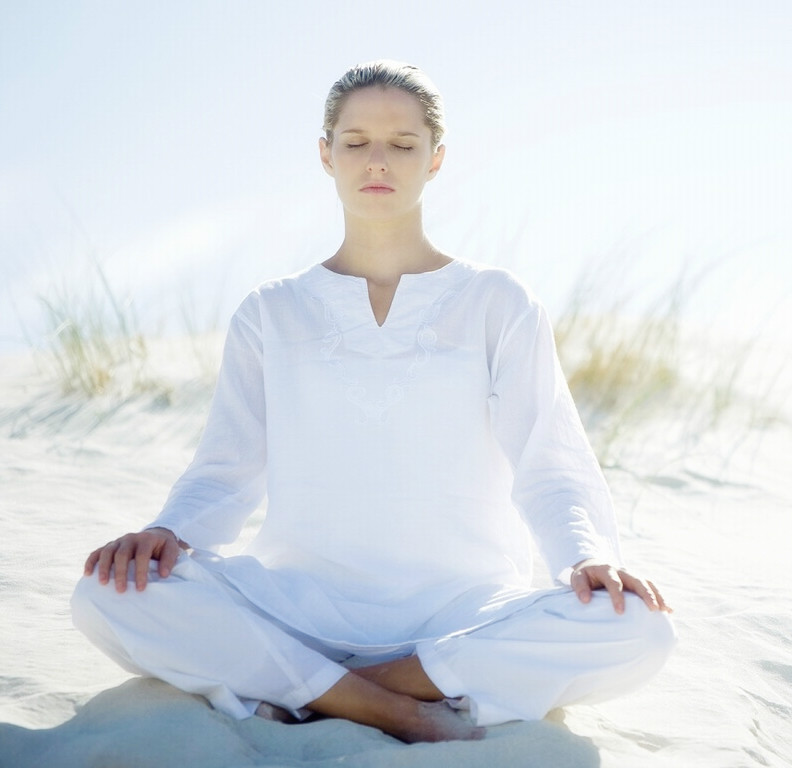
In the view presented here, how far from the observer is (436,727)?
2115 millimetres

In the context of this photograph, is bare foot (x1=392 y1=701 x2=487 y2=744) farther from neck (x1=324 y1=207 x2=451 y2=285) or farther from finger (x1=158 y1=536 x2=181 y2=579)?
neck (x1=324 y1=207 x2=451 y2=285)

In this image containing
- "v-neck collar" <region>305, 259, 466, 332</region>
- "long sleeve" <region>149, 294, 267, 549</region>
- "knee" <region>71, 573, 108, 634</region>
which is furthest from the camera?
"v-neck collar" <region>305, 259, 466, 332</region>


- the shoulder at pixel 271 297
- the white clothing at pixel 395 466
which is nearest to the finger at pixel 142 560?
the white clothing at pixel 395 466

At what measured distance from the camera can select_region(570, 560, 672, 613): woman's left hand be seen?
2.10m

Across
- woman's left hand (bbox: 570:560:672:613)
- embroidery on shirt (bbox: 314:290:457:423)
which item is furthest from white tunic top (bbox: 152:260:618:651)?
woman's left hand (bbox: 570:560:672:613)

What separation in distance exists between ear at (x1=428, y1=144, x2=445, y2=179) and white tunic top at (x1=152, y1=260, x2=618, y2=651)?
26 centimetres

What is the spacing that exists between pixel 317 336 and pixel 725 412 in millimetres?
3807

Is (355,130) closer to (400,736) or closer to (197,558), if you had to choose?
(197,558)

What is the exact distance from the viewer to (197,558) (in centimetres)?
235

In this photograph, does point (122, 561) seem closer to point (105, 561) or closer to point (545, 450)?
point (105, 561)

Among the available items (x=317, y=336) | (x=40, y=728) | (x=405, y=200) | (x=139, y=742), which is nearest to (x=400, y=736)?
(x=139, y=742)

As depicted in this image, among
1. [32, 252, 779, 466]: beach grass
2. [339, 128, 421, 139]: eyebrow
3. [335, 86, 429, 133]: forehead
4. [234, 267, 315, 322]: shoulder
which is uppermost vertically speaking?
[335, 86, 429, 133]: forehead

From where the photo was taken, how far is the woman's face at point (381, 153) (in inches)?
102

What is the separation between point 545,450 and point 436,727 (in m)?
0.66
